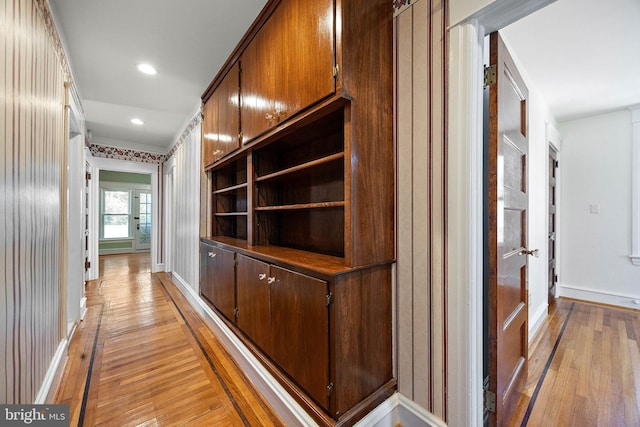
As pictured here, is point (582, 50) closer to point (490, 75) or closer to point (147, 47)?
point (490, 75)

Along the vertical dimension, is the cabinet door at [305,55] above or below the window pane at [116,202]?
above

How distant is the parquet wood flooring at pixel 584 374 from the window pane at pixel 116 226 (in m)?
9.21

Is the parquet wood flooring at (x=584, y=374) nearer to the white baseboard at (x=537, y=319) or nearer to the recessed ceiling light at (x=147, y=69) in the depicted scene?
the white baseboard at (x=537, y=319)

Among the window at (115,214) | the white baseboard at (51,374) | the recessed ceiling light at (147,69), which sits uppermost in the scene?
the recessed ceiling light at (147,69)

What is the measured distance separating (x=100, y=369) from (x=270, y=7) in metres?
2.76

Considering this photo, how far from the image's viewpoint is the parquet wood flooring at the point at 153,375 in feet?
4.74

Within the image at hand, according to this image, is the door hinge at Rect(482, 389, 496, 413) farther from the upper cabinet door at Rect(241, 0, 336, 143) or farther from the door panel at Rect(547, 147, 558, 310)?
the door panel at Rect(547, 147, 558, 310)

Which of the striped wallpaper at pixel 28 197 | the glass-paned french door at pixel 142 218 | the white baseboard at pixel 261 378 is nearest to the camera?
the striped wallpaper at pixel 28 197

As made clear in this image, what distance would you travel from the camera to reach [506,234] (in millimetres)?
1370

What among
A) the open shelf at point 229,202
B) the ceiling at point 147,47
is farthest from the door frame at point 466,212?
the open shelf at point 229,202

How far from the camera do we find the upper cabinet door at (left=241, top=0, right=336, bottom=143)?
1.20 meters

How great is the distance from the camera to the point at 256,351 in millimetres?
1687

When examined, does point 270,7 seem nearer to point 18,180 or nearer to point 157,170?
point 18,180

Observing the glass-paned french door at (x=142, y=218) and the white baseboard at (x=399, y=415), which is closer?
the white baseboard at (x=399, y=415)
